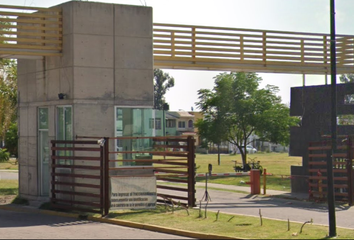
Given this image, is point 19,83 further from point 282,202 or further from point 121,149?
point 282,202

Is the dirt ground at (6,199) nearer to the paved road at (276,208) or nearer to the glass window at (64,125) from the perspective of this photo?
the glass window at (64,125)

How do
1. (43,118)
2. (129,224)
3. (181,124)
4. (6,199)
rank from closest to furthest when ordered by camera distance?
(129,224)
(43,118)
(6,199)
(181,124)

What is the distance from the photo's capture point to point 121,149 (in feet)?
66.1

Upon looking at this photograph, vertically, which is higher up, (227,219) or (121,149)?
(121,149)

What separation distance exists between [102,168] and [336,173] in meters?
10.4

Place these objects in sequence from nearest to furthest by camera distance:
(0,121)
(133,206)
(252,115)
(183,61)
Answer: (133,206) → (183,61) → (0,121) → (252,115)

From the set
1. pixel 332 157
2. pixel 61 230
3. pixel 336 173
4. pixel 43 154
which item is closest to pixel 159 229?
pixel 61 230

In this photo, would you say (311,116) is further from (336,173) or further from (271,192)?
(271,192)

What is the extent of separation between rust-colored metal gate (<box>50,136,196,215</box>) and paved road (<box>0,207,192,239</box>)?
1183mm

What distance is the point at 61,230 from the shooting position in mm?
15461

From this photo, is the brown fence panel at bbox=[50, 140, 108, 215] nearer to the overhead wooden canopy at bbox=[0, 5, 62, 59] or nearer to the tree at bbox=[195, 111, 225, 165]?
the overhead wooden canopy at bbox=[0, 5, 62, 59]

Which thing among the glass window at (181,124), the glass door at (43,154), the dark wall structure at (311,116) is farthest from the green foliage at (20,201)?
the glass window at (181,124)

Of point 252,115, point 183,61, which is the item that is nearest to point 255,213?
point 183,61

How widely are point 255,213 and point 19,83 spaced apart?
32.2ft
